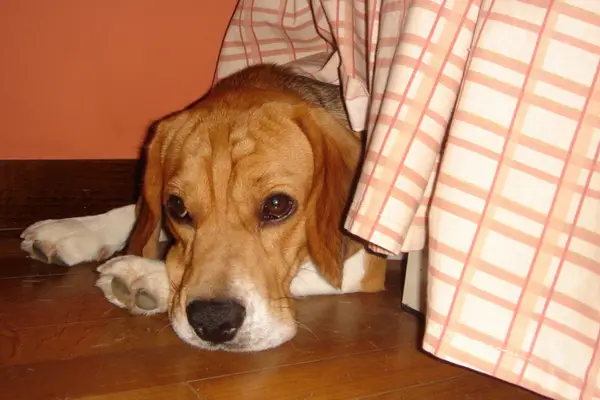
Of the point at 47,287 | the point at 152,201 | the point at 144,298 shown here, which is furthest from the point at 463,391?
the point at 47,287

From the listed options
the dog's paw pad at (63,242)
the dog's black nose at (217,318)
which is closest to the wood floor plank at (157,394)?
the dog's black nose at (217,318)

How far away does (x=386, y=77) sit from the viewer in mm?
1351

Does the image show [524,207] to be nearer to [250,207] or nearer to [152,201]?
[250,207]

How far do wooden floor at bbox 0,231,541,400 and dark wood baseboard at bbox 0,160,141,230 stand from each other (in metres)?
0.63

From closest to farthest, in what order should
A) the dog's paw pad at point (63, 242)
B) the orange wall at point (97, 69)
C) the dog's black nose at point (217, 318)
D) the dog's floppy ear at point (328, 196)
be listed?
the dog's black nose at point (217, 318) < the dog's floppy ear at point (328, 196) < the dog's paw pad at point (63, 242) < the orange wall at point (97, 69)

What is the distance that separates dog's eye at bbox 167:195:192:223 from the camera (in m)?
1.84

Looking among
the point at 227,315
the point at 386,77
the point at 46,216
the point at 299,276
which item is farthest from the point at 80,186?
the point at 386,77

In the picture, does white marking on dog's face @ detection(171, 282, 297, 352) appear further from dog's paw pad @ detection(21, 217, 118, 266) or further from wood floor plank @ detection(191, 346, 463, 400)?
dog's paw pad @ detection(21, 217, 118, 266)

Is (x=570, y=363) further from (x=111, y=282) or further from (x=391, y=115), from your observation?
(x=111, y=282)

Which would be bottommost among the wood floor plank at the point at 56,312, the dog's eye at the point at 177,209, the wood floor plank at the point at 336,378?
the wood floor plank at the point at 56,312

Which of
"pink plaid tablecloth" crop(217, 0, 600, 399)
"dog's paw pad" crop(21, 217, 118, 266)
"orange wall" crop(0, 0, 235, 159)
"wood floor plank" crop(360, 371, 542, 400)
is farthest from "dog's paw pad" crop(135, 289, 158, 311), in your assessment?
"orange wall" crop(0, 0, 235, 159)

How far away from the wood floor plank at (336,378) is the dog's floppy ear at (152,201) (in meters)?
0.69

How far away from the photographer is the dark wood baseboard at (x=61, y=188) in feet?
8.21

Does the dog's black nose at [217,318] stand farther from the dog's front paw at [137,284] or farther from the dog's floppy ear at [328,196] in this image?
the dog's floppy ear at [328,196]
